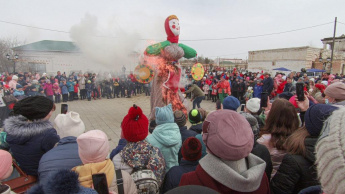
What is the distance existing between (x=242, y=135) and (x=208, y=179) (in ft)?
1.14

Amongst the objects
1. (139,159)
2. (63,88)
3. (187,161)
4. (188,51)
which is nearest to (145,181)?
(139,159)

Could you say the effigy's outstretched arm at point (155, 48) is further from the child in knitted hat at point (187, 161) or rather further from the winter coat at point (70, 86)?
the winter coat at point (70, 86)

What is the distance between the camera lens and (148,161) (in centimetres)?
198

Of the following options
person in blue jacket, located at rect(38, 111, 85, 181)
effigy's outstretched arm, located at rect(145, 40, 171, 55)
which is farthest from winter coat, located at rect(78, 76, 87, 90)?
person in blue jacket, located at rect(38, 111, 85, 181)

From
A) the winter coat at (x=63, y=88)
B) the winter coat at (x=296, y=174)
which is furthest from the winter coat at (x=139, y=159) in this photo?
the winter coat at (x=63, y=88)

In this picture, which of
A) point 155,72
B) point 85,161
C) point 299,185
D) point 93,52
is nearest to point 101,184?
point 85,161

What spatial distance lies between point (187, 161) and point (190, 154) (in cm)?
11

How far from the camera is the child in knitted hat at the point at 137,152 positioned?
6.30 feet

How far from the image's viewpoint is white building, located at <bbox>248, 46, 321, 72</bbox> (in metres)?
30.2

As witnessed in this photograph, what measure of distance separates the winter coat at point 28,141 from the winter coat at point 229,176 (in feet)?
5.73

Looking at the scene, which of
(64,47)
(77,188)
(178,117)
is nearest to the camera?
(77,188)

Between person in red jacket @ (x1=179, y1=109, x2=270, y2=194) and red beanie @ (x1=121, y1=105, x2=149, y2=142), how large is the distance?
81 cm

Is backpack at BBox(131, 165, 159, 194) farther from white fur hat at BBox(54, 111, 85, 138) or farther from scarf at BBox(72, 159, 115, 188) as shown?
white fur hat at BBox(54, 111, 85, 138)

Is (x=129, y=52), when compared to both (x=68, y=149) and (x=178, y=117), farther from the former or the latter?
(x=68, y=149)
